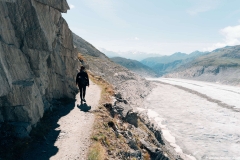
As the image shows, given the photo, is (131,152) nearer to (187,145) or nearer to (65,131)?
(65,131)

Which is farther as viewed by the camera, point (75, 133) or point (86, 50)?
point (86, 50)

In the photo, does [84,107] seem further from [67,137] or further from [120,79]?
[120,79]

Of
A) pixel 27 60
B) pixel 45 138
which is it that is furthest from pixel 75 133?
pixel 27 60

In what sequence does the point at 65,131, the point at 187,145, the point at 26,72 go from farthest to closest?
1. the point at 187,145
2. the point at 65,131
3. the point at 26,72

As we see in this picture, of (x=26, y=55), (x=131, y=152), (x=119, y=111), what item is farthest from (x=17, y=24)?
(x=119, y=111)

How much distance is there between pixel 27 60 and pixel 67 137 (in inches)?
247

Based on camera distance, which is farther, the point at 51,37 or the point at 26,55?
the point at 51,37

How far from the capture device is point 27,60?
1689 cm

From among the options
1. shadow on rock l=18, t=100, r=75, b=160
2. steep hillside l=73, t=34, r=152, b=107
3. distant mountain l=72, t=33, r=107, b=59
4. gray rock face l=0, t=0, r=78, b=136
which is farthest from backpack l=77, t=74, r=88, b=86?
distant mountain l=72, t=33, r=107, b=59

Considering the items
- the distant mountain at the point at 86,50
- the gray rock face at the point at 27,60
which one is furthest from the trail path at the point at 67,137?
the distant mountain at the point at 86,50

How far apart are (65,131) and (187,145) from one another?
3791cm

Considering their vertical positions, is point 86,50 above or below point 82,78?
above

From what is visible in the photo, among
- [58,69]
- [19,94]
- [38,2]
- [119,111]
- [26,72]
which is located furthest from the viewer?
[119,111]

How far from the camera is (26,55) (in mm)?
16984
